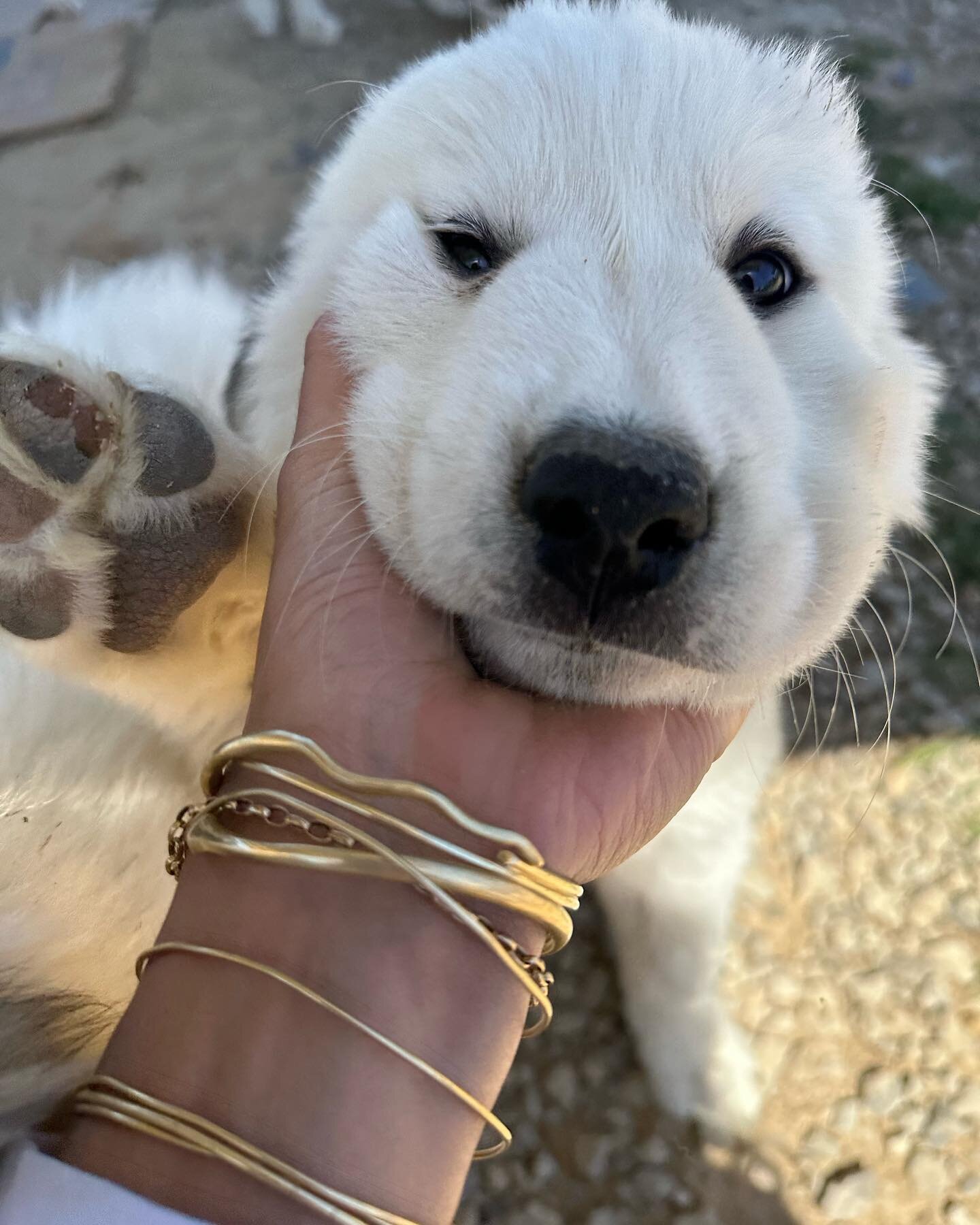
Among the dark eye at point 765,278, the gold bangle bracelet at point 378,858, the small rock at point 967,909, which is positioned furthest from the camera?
the small rock at point 967,909

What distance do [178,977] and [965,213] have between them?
12.0 feet

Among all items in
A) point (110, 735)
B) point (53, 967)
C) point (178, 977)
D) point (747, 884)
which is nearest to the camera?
point (178, 977)

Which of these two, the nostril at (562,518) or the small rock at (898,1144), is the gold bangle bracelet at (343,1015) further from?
the small rock at (898,1144)

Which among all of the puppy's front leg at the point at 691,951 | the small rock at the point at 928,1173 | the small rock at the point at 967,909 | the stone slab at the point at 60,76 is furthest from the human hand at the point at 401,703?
the stone slab at the point at 60,76

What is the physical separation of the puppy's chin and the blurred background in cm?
51

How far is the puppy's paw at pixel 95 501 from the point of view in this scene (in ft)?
3.66

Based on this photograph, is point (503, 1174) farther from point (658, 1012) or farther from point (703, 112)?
point (703, 112)

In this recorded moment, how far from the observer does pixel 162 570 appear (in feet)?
3.95

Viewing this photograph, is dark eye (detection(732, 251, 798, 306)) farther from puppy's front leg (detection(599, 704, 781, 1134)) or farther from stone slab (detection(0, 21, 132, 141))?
stone slab (detection(0, 21, 132, 141))

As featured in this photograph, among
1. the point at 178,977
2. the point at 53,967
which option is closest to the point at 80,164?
the point at 53,967

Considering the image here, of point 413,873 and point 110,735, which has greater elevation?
point 413,873

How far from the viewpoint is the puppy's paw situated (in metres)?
1.11

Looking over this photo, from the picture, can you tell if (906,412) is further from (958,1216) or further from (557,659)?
(958,1216)

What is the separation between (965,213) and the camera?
3373mm
